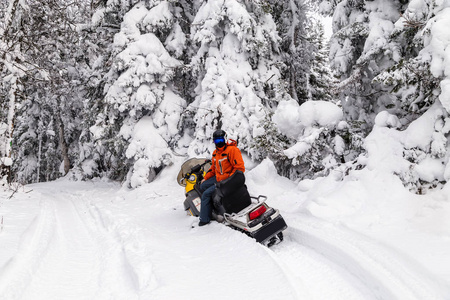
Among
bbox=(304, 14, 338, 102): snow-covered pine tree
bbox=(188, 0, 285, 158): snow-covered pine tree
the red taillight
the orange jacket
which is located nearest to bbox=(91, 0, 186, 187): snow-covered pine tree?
bbox=(188, 0, 285, 158): snow-covered pine tree

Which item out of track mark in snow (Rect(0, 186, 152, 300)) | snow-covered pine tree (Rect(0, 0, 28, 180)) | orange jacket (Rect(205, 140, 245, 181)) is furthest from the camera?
snow-covered pine tree (Rect(0, 0, 28, 180))

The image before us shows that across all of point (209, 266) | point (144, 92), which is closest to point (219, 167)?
point (209, 266)

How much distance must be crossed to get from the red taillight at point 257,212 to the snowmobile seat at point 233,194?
51cm

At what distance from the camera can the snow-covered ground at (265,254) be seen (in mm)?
3395

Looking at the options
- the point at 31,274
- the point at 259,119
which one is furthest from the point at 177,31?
the point at 31,274

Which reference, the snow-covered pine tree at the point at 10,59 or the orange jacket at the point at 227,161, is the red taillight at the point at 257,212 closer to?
the orange jacket at the point at 227,161

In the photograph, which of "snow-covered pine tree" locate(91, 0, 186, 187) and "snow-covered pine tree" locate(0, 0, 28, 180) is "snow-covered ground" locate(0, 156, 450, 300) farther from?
"snow-covered pine tree" locate(0, 0, 28, 180)

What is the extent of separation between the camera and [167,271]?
398 cm

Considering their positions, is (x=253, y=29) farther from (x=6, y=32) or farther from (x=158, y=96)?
(x=6, y=32)

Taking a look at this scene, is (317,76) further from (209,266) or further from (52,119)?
(52,119)

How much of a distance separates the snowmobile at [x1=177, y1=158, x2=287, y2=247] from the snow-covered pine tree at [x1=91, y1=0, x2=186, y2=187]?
534 centimetres

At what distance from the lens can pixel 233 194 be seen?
17.9 ft

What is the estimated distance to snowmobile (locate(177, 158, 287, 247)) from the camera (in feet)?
16.0

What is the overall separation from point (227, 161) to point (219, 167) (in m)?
0.19
